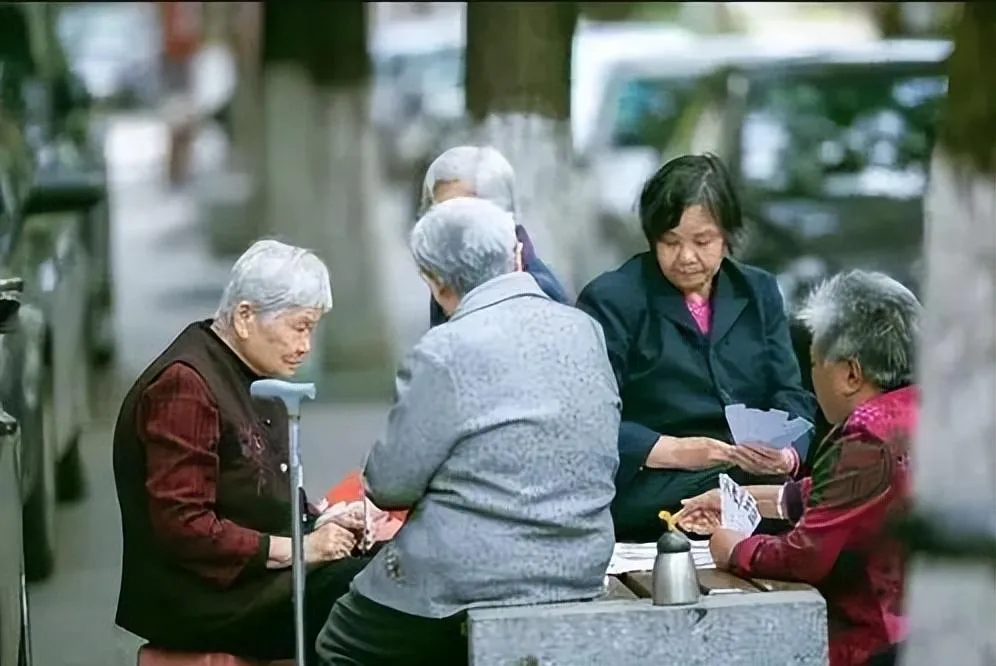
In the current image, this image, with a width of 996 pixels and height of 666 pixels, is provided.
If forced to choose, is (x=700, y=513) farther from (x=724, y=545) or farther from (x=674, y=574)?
(x=674, y=574)

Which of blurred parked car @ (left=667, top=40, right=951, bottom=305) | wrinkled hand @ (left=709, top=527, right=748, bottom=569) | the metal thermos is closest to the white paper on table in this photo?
wrinkled hand @ (left=709, top=527, right=748, bottom=569)

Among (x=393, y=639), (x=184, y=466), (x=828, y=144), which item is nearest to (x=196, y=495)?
(x=184, y=466)

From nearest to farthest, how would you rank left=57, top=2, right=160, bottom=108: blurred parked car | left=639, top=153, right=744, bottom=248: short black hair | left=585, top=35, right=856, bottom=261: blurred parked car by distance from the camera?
left=639, top=153, right=744, bottom=248: short black hair → left=585, top=35, right=856, bottom=261: blurred parked car → left=57, top=2, right=160, bottom=108: blurred parked car

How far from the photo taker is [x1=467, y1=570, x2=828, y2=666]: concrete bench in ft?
12.4

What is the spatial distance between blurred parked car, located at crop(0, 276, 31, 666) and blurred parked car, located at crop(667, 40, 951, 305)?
16.9 feet

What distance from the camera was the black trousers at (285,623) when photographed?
4.13 metres

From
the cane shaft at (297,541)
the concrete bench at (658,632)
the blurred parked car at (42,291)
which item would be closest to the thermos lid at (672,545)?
the concrete bench at (658,632)

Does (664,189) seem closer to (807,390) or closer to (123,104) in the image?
(807,390)

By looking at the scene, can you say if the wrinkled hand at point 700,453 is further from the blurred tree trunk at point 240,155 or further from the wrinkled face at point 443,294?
the blurred tree trunk at point 240,155

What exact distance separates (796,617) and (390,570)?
0.82 m

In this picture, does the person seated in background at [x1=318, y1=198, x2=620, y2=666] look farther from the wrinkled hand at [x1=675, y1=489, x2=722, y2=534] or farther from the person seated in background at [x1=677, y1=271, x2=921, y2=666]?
the wrinkled hand at [x1=675, y1=489, x2=722, y2=534]

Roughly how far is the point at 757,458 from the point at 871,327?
0.49 m

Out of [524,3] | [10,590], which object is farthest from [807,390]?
Result: [524,3]

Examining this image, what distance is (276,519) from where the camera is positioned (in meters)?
4.16
